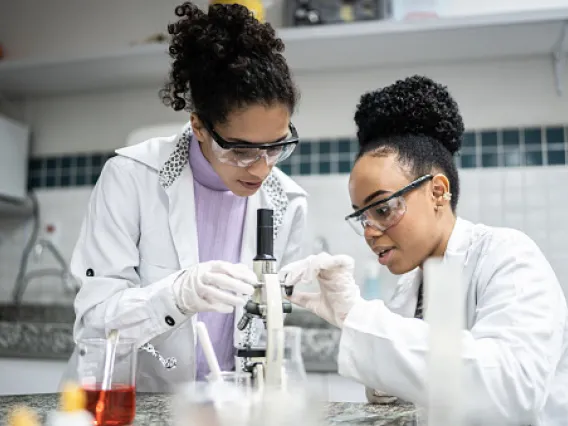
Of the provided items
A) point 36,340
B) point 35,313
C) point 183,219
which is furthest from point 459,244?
point 35,313

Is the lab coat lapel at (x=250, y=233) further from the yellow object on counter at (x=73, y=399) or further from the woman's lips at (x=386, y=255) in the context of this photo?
the yellow object on counter at (x=73, y=399)

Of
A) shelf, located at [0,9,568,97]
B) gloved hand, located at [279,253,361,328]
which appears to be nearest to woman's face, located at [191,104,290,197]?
gloved hand, located at [279,253,361,328]

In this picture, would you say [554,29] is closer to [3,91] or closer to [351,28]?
[351,28]

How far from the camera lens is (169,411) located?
1.24m

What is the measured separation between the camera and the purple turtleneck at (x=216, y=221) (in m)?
1.88

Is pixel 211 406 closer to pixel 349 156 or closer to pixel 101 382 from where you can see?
pixel 101 382

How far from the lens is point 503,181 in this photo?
3395mm

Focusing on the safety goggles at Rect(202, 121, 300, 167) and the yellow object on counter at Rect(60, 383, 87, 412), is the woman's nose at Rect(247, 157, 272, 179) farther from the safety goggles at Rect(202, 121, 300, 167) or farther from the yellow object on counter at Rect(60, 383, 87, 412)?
the yellow object on counter at Rect(60, 383, 87, 412)

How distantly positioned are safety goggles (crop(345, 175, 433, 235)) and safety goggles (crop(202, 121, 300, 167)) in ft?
0.83

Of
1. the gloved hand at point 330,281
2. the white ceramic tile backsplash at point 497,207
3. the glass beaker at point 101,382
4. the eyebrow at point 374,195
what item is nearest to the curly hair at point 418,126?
the eyebrow at point 374,195

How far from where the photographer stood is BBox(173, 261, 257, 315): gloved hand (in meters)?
1.38

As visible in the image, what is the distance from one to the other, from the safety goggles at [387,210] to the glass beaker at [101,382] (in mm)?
689

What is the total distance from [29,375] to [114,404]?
2445 mm

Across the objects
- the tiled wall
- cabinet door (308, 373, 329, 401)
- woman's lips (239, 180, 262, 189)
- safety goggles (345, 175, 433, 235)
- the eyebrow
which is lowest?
cabinet door (308, 373, 329, 401)
